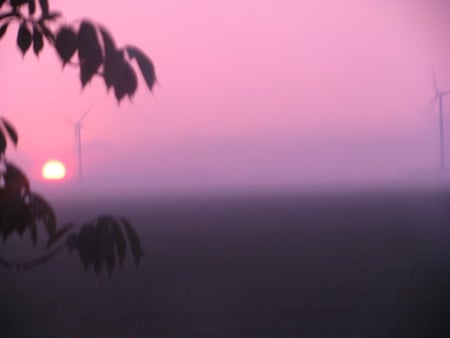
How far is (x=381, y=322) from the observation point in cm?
972

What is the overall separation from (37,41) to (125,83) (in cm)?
25

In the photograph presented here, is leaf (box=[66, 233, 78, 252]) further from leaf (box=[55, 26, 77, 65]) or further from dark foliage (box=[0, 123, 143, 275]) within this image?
leaf (box=[55, 26, 77, 65])

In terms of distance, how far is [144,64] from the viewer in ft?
4.50

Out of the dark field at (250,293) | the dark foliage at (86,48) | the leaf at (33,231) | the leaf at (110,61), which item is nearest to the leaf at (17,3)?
the dark foliage at (86,48)

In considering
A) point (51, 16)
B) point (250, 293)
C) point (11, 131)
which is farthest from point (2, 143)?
point (250, 293)

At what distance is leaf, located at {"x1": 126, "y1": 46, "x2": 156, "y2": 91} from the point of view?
1356 mm

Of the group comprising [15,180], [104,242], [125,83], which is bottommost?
[104,242]

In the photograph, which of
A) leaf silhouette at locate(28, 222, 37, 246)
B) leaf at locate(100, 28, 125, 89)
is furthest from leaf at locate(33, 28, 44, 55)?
leaf silhouette at locate(28, 222, 37, 246)

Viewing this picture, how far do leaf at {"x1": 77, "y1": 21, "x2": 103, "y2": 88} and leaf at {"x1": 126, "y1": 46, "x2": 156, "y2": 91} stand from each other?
0.09m

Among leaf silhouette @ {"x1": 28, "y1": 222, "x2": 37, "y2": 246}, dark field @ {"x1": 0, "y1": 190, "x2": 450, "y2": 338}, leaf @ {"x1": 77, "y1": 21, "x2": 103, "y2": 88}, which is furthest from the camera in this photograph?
dark field @ {"x1": 0, "y1": 190, "x2": 450, "y2": 338}

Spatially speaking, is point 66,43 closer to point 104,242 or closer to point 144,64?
point 144,64

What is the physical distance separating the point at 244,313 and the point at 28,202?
984 cm

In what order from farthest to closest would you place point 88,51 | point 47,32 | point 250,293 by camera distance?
point 250,293 < point 47,32 < point 88,51

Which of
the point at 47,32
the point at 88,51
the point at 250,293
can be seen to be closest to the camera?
the point at 88,51
